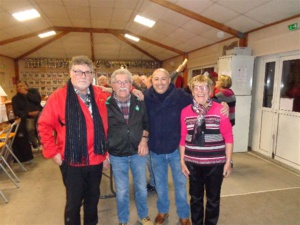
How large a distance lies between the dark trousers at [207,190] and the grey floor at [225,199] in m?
0.40

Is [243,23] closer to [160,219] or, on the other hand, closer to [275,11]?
[275,11]

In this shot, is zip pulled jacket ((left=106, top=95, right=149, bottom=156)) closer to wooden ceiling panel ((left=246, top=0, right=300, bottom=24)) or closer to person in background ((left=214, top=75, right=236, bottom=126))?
person in background ((left=214, top=75, right=236, bottom=126))

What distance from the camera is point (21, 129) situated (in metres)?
3.75

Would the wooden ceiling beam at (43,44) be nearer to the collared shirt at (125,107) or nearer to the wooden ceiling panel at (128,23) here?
the wooden ceiling panel at (128,23)

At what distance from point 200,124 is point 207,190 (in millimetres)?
557

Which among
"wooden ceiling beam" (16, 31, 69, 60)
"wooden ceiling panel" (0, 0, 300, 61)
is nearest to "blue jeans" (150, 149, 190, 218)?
"wooden ceiling panel" (0, 0, 300, 61)

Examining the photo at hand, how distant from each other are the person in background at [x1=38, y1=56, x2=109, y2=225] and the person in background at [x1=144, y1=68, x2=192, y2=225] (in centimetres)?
43

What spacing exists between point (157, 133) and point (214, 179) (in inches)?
23.0

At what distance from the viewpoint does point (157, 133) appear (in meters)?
1.90

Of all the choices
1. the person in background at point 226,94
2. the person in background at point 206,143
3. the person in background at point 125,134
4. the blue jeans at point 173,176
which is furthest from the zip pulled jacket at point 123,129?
the person in background at point 226,94

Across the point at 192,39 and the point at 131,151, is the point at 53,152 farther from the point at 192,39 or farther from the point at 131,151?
the point at 192,39

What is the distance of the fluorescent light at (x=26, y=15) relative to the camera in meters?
5.03

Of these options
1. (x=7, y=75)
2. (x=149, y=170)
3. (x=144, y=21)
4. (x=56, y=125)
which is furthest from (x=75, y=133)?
(x=7, y=75)

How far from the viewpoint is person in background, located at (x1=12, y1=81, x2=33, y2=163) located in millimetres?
3748
